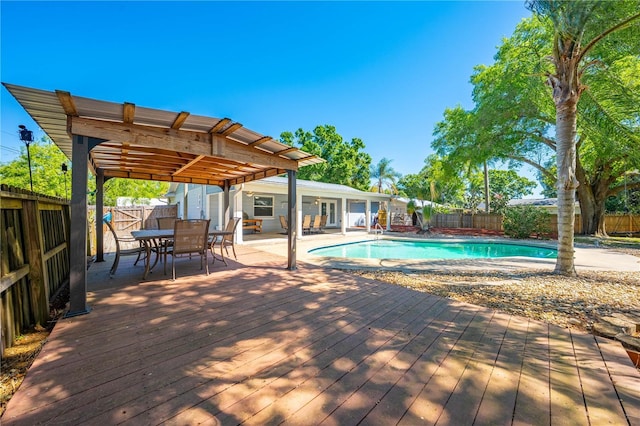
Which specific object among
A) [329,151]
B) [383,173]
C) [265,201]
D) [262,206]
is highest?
[329,151]

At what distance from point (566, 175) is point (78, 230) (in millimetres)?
8267

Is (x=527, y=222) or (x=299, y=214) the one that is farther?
(x=527, y=222)

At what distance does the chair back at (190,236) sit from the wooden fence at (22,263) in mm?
1491

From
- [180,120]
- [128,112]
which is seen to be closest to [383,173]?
[180,120]

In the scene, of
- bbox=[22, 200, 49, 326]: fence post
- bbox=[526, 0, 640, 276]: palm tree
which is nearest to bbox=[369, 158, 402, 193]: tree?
bbox=[526, 0, 640, 276]: palm tree

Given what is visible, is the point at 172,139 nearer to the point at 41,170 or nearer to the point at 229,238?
the point at 229,238

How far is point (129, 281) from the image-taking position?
424cm

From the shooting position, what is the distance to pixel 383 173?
30766 millimetres

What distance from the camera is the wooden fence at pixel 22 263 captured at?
2183 mm

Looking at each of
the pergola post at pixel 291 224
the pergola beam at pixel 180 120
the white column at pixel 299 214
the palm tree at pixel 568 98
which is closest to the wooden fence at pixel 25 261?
the pergola beam at pixel 180 120

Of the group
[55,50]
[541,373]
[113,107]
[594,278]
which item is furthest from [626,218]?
[55,50]

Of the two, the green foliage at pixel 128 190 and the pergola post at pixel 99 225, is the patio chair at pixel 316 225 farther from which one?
the green foliage at pixel 128 190

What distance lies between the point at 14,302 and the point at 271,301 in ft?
8.09

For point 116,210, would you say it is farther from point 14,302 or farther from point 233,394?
point 233,394
